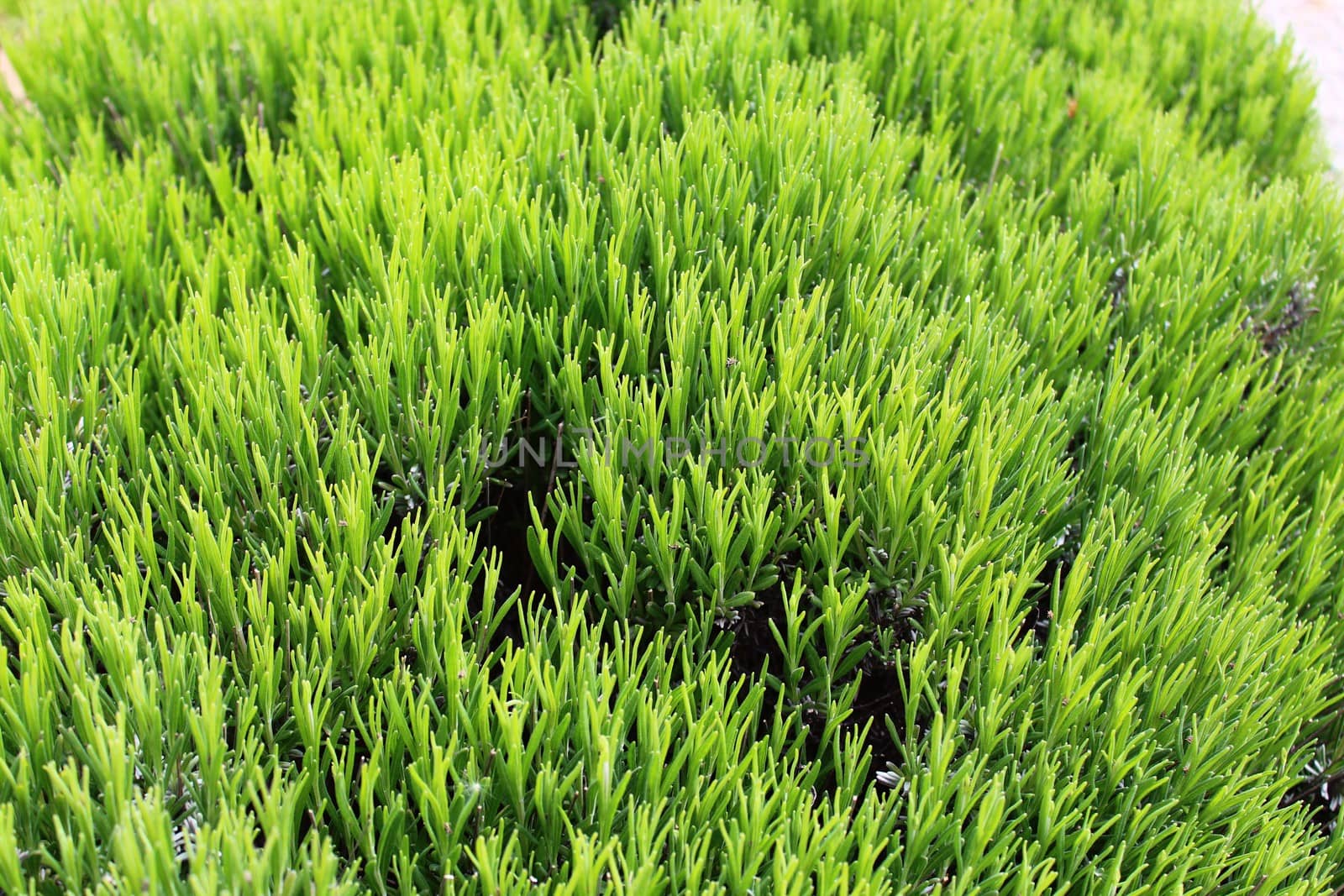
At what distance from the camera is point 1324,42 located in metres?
4.09

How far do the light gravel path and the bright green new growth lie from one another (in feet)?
4.57

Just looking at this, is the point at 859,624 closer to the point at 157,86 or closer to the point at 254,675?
the point at 254,675

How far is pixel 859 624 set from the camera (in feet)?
4.85

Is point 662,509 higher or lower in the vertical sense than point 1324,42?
lower

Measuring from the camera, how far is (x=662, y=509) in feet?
5.23

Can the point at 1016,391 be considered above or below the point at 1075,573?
above

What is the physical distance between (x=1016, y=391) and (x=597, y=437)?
2.19 ft

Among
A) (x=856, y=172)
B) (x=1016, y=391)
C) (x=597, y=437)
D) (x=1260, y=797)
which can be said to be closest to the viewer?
(x=1260, y=797)

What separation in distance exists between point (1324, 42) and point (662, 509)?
385 cm

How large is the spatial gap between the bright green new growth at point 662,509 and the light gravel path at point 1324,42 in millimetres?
1392

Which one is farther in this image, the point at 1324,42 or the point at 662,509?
the point at 1324,42

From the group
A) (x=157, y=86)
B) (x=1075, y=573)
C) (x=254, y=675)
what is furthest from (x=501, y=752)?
(x=157, y=86)

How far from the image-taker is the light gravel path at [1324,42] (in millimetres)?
3521

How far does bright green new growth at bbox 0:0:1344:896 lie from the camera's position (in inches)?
49.1
